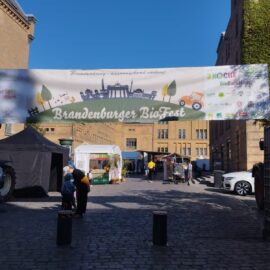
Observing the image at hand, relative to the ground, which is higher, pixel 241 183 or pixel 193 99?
pixel 193 99

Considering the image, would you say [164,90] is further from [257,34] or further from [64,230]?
[257,34]

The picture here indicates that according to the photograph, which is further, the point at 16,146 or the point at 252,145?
the point at 252,145

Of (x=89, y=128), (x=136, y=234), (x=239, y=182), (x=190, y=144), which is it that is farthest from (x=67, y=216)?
(x=190, y=144)

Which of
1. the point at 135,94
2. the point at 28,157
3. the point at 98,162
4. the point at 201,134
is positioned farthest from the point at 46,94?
the point at 201,134

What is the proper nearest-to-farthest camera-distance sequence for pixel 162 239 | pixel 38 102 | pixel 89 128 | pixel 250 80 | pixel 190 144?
1. pixel 162 239
2. pixel 250 80
3. pixel 38 102
4. pixel 89 128
5. pixel 190 144

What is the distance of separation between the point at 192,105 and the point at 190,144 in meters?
88.7

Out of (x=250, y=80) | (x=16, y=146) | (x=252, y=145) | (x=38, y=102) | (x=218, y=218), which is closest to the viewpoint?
(x=250, y=80)

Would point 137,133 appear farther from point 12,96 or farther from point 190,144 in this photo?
point 12,96

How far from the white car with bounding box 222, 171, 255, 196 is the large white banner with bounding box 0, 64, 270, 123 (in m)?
10.3

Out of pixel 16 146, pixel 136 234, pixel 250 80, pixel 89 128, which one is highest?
pixel 89 128

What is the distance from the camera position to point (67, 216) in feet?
25.4

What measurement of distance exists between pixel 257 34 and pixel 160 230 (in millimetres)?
21119

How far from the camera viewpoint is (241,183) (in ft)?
64.4

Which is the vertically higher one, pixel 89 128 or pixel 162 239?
pixel 89 128
